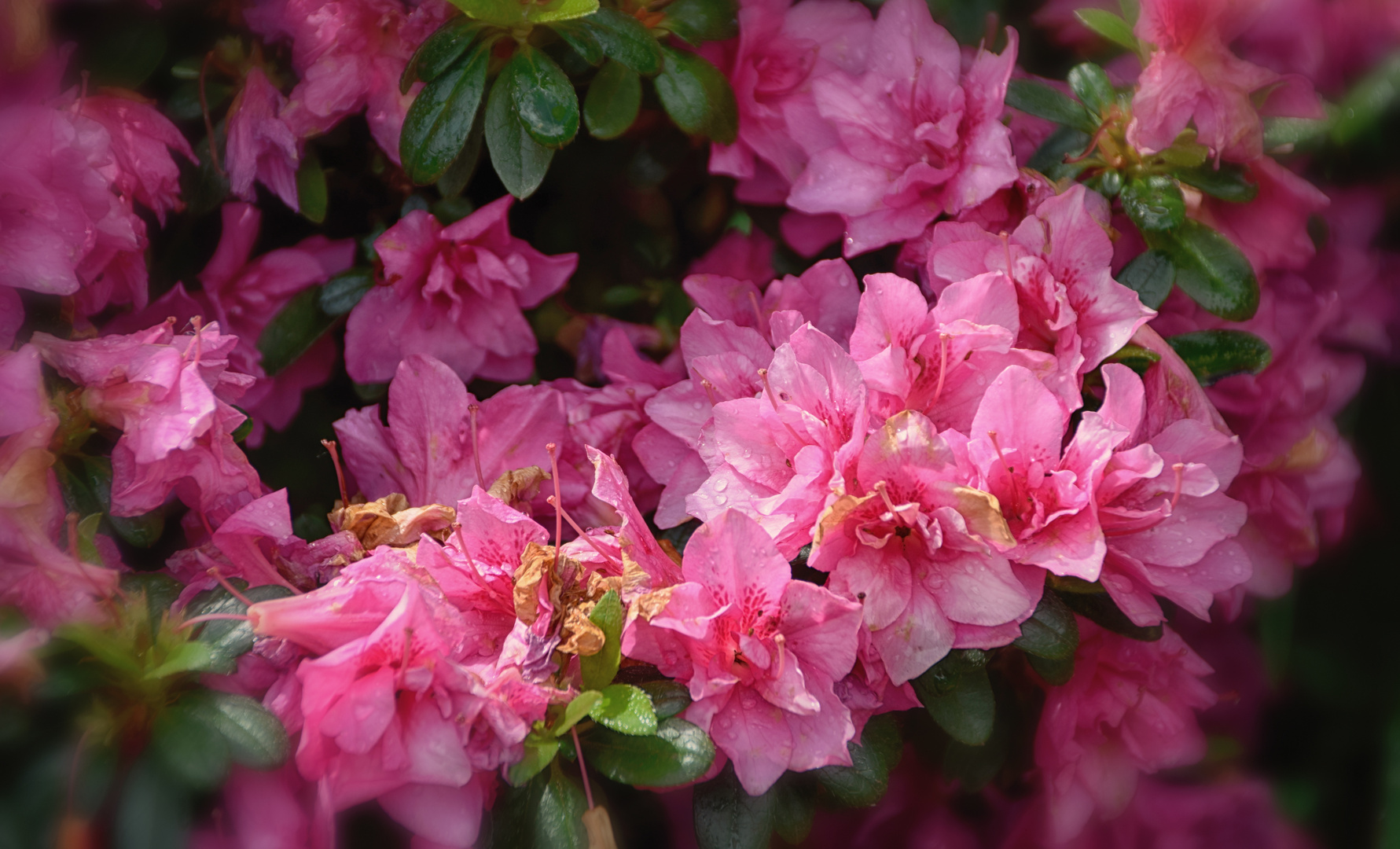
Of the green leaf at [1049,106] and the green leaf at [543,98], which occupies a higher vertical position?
the green leaf at [543,98]

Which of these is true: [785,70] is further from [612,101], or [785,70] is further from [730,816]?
[730,816]

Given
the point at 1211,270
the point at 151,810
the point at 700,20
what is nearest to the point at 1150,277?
the point at 1211,270

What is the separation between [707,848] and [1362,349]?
91 cm

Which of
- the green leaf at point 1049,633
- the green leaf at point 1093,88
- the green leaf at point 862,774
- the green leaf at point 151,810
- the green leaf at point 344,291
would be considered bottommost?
the green leaf at point 862,774

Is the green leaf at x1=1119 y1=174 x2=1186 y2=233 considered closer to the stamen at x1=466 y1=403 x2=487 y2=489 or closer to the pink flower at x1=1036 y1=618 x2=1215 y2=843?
the pink flower at x1=1036 y1=618 x2=1215 y2=843

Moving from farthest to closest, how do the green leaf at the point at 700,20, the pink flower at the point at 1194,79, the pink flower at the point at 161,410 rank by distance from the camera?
the green leaf at the point at 700,20 → the pink flower at the point at 1194,79 → the pink flower at the point at 161,410

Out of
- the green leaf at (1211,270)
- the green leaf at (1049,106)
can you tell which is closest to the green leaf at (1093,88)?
the green leaf at (1049,106)

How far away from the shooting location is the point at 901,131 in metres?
1.01

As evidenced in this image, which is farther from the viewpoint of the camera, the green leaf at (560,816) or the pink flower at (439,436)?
the pink flower at (439,436)

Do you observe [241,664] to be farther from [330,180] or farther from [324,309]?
[330,180]

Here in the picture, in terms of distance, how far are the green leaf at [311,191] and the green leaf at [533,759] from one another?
0.57 m

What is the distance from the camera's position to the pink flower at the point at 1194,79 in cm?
92

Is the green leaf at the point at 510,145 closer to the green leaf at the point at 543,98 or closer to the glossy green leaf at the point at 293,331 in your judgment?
the green leaf at the point at 543,98

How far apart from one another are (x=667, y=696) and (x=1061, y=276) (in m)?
0.46
